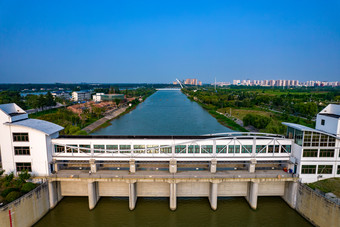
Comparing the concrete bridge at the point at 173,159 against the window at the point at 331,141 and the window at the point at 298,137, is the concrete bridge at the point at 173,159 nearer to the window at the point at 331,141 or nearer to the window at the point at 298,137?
the window at the point at 298,137

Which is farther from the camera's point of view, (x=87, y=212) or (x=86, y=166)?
(x=86, y=166)

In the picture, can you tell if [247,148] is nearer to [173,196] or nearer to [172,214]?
[173,196]

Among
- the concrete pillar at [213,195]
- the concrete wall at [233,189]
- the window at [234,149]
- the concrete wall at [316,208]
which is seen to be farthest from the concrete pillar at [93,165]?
the concrete wall at [316,208]

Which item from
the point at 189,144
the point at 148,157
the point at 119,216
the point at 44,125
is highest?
the point at 44,125

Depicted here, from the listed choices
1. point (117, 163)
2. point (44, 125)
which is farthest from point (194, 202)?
point (44, 125)

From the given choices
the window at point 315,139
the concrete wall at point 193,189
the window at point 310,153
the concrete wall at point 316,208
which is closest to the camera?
the concrete wall at point 316,208

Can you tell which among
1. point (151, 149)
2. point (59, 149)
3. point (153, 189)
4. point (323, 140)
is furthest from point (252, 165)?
point (59, 149)

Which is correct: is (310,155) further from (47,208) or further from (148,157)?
(47,208)

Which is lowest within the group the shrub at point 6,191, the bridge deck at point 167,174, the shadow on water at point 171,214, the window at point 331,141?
the shadow on water at point 171,214
